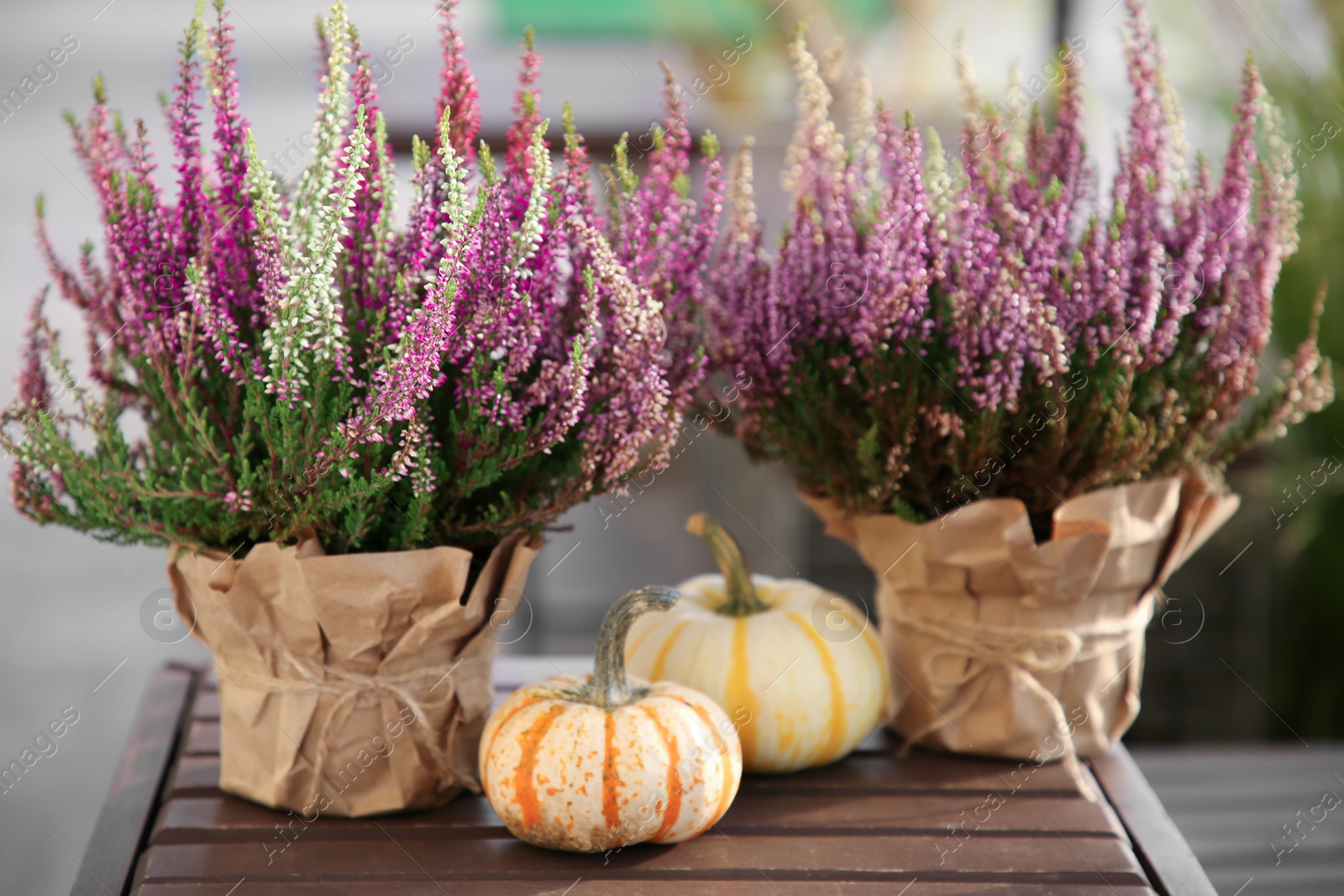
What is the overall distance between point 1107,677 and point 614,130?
7.25 ft

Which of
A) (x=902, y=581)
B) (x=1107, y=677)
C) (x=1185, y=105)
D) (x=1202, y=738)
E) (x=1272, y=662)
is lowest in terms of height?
(x=1202, y=738)

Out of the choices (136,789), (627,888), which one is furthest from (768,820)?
(136,789)

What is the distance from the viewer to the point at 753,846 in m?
0.88

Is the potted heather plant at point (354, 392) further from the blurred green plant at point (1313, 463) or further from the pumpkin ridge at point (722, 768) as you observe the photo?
the blurred green plant at point (1313, 463)

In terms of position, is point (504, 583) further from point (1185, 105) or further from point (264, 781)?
point (1185, 105)

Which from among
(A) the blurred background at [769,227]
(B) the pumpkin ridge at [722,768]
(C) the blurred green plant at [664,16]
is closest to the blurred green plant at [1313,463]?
(A) the blurred background at [769,227]

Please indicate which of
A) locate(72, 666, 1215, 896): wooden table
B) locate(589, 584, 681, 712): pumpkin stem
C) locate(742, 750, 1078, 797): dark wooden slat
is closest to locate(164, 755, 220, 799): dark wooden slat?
locate(72, 666, 1215, 896): wooden table

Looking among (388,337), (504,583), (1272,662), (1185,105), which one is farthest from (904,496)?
(1185,105)

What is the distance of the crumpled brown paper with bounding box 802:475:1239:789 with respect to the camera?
96cm

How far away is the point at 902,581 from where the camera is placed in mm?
1037

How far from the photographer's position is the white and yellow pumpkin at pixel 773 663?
0.98 m

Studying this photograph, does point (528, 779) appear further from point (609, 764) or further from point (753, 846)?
point (753, 846)

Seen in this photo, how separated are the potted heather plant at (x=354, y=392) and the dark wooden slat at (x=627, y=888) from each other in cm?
11

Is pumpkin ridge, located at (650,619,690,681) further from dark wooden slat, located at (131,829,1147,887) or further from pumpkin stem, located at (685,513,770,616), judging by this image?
dark wooden slat, located at (131,829,1147,887)
